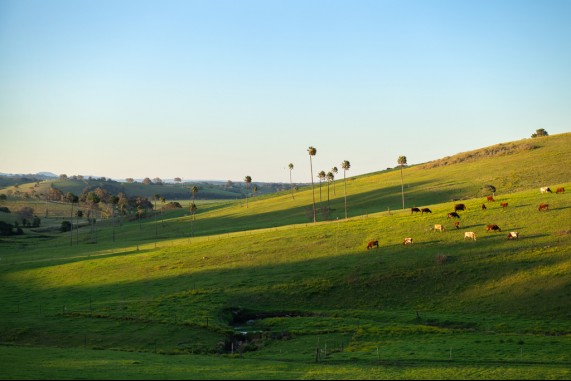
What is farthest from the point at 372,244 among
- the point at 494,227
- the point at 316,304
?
the point at 316,304

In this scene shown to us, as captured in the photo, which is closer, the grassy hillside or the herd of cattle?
the grassy hillside

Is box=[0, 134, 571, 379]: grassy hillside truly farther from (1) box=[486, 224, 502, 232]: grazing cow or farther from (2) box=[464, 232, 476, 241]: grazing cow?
(1) box=[486, 224, 502, 232]: grazing cow

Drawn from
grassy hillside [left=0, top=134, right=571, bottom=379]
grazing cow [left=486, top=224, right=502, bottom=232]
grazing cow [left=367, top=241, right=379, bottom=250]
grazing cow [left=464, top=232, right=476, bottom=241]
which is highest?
grazing cow [left=486, top=224, right=502, bottom=232]

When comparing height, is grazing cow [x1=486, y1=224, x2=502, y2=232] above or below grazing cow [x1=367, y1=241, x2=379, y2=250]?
above

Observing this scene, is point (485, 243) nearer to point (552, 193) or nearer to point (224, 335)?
point (552, 193)

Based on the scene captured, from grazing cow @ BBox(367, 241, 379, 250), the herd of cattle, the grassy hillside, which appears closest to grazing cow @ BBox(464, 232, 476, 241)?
the herd of cattle

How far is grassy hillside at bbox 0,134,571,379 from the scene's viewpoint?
36.6 metres

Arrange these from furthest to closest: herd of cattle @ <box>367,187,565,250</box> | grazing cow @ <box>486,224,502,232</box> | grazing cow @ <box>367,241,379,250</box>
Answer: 1. grazing cow @ <box>367,241,379,250</box>
2. grazing cow @ <box>486,224,502,232</box>
3. herd of cattle @ <box>367,187,565,250</box>

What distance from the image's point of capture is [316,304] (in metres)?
59.5

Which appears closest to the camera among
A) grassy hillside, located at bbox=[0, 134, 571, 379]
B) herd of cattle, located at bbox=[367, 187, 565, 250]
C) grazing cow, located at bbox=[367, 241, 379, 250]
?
grassy hillside, located at bbox=[0, 134, 571, 379]

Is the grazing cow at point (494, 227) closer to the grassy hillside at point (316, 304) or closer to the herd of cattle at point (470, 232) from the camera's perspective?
the herd of cattle at point (470, 232)

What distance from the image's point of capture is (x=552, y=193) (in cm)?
9062

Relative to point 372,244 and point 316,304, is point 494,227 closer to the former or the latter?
point 372,244

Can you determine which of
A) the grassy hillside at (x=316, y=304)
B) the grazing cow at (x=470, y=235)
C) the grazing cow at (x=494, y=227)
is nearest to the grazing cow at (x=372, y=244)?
the grassy hillside at (x=316, y=304)
